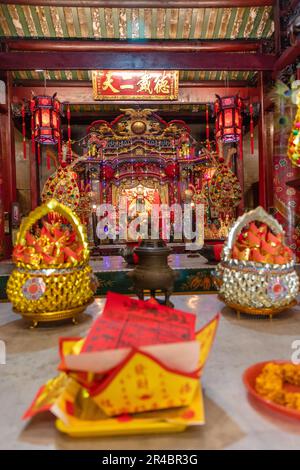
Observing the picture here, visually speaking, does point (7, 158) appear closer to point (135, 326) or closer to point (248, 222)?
point (248, 222)

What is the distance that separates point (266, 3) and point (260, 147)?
1846 mm

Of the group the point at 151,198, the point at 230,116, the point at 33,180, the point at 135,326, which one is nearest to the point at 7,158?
the point at 33,180

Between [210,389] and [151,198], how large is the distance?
732cm

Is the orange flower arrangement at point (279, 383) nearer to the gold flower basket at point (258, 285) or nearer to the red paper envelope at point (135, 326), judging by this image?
the red paper envelope at point (135, 326)

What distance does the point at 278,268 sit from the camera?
1.25 metres

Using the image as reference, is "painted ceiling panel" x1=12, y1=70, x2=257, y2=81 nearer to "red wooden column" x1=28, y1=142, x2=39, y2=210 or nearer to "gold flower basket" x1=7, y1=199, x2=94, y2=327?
"red wooden column" x1=28, y1=142, x2=39, y2=210

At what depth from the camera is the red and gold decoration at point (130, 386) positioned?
0.62 meters

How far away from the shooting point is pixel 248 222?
1.37 metres

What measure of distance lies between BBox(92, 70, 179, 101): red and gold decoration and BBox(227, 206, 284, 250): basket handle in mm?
4410

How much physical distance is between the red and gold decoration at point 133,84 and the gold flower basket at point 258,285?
4480 mm

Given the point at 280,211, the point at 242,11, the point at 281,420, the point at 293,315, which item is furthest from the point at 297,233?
the point at 281,420

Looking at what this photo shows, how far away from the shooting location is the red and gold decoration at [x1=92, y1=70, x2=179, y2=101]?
203 inches

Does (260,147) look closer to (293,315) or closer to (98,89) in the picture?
(98,89)

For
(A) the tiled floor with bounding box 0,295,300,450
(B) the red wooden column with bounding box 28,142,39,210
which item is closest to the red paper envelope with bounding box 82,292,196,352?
(A) the tiled floor with bounding box 0,295,300,450
